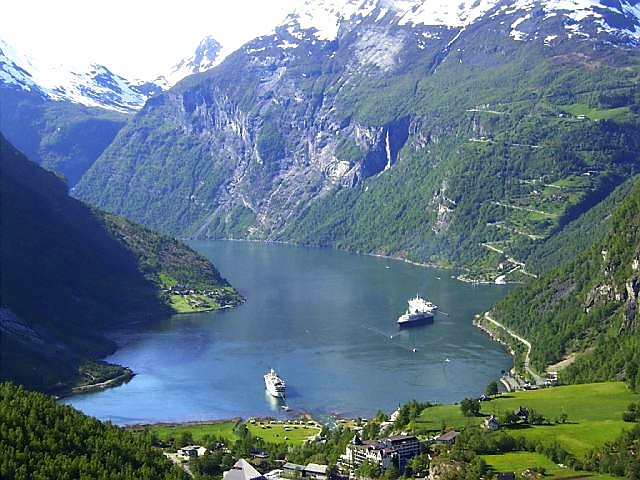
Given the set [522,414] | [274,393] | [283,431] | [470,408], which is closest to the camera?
[522,414]

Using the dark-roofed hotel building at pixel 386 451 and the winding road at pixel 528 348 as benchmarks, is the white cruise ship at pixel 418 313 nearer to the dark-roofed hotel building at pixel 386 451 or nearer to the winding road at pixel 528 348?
the winding road at pixel 528 348

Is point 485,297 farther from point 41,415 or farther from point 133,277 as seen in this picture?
point 41,415

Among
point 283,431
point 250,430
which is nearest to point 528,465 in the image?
point 283,431

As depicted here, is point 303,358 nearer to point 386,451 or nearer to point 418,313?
point 418,313

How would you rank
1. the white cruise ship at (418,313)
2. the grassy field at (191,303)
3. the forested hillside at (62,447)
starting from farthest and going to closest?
the grassy field at (191,303) → the white cruise ship at (418,313) → the forested hillside at (62,447)

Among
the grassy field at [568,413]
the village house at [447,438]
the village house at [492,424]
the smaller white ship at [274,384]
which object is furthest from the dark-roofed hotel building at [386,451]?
the smaller white ship at [274,384]

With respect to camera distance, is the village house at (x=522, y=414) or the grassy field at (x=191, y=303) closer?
the village house at (x=522, y=414)
